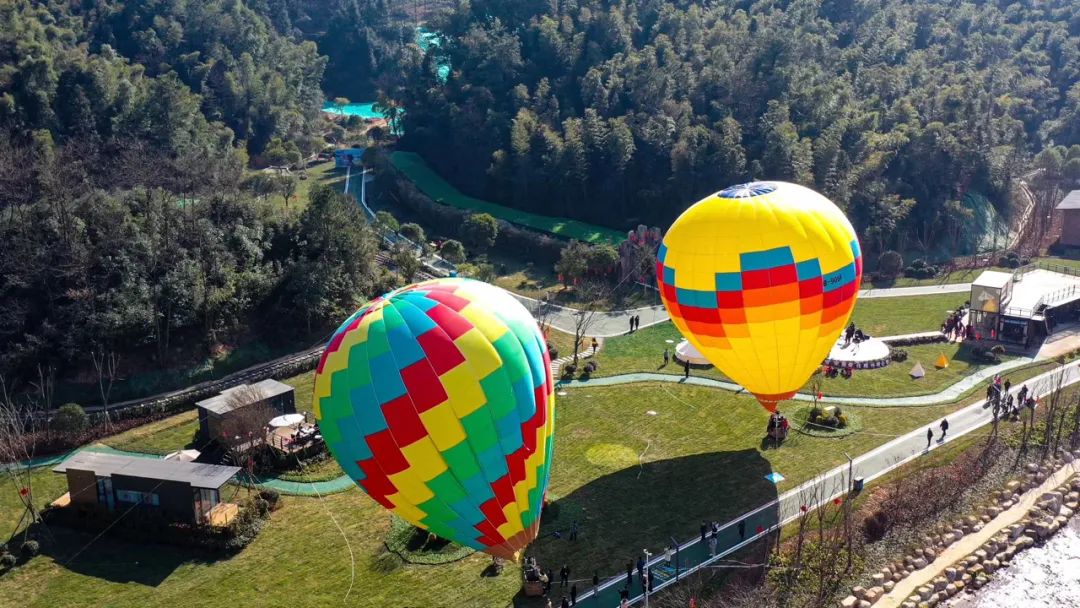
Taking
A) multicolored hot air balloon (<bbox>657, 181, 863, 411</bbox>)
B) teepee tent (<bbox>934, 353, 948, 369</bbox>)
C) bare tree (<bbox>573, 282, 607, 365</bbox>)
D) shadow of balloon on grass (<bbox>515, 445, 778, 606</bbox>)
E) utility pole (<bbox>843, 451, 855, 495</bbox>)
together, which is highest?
multicolored hot air balloon (<bbox>657, 181, 863, 411</bbox>)

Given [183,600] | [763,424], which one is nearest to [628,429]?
[763,424]

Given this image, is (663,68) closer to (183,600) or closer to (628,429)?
(628,429)

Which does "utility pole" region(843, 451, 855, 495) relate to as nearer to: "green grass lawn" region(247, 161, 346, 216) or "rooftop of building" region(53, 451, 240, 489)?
"rooftop of building" region(53, 451, 240, 489)

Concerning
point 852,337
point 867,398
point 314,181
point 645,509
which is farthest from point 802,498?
point 314,181

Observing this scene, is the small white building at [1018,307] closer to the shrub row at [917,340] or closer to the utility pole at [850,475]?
the shrub row at [917,340]

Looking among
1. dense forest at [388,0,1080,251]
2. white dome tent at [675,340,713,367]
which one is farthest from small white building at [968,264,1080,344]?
white dome tent at [675,340,713,367]

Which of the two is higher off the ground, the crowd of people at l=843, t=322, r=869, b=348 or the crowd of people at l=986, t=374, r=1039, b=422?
the crowd of people at l=843, t=322, r=869, b=348
